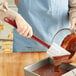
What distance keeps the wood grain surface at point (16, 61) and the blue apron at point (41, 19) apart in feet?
0.40

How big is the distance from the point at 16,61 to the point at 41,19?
0.34 metres

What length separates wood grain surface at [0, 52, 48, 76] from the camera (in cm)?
121

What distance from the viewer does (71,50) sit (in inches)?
44.6

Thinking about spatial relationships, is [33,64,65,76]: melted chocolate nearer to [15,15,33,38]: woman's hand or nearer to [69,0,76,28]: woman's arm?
[15,15,33,38]: woman's hand

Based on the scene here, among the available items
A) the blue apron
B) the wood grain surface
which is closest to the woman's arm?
the blue apron

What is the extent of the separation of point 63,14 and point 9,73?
0.57 meters

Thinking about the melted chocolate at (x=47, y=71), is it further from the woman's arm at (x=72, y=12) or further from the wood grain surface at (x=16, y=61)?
the woman's arm at (x=72, y=12)

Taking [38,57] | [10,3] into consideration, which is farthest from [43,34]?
[10,3]

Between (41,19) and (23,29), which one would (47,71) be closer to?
(23,29)

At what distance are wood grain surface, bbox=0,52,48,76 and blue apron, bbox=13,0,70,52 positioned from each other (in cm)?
12

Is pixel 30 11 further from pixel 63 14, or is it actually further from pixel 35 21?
pixel 63 14

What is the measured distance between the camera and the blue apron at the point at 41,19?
57.1 inches

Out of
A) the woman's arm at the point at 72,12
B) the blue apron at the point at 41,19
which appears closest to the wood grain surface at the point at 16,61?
the blue apron at the point at 41,19

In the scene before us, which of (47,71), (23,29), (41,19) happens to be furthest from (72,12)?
(47,71)
